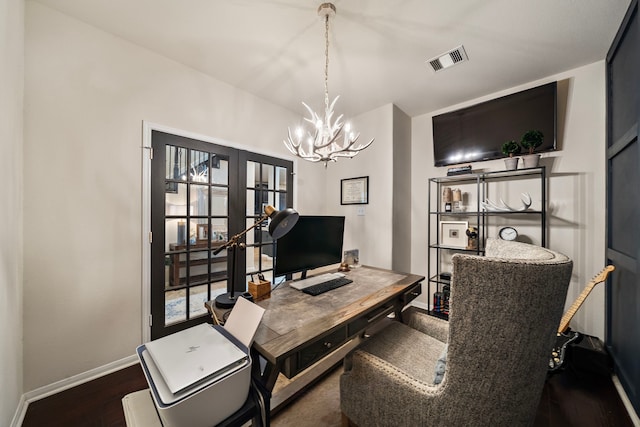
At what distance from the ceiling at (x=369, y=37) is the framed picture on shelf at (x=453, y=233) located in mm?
1579

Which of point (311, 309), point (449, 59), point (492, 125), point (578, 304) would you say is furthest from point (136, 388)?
point (492, 125)

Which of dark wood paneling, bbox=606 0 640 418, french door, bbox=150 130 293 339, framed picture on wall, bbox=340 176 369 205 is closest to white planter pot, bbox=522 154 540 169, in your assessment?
dark wood paneling, bbox=606 0 640 418

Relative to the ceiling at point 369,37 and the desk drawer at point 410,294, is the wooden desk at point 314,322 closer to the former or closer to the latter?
the desk drawer at point 410,294

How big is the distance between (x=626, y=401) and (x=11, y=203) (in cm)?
414

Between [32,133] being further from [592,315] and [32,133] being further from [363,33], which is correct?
[592,315]

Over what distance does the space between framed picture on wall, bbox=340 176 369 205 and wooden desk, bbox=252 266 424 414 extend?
1.56 m

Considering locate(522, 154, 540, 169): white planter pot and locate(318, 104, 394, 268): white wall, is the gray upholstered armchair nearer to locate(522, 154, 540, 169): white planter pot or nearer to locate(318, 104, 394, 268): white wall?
locate(522, 154, 540, 169): white planter pot

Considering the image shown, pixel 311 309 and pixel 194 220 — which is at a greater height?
pixel 194 220

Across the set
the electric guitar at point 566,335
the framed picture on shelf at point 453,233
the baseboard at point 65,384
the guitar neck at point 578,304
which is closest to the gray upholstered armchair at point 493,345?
the electric guitar at point 566,335

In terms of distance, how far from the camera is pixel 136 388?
172 centimetres

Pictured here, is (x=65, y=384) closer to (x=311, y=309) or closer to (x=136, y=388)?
(x=136, y=388)

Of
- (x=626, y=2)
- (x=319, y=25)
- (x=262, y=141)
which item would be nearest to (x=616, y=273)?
(x=626, y=2)

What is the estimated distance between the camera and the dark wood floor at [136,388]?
4.79 feet

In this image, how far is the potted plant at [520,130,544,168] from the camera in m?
2.33
